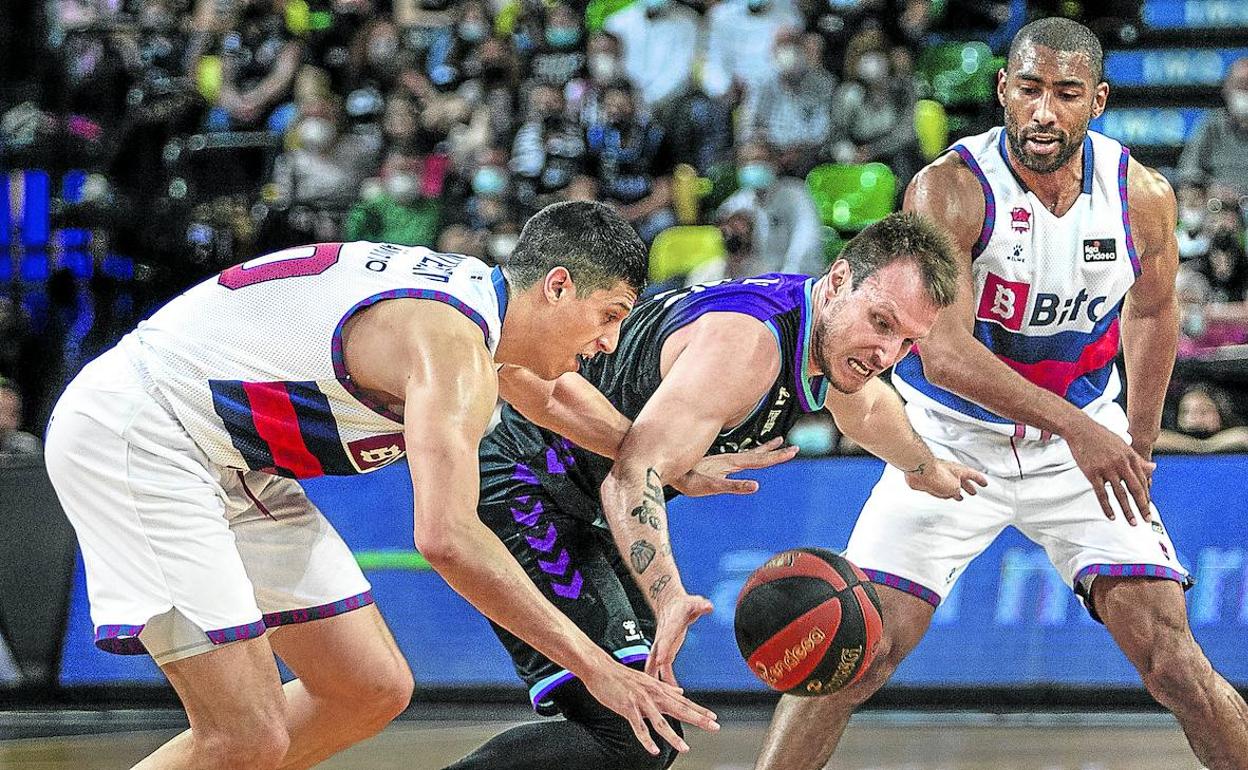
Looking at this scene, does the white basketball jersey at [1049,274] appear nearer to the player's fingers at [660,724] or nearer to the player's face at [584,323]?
the player's face at [584,323]

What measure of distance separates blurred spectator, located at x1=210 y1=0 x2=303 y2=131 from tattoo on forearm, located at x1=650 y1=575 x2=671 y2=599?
9551mm

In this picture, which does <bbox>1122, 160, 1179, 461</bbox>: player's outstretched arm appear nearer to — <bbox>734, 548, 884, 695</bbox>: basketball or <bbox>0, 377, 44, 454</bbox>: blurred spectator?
<bbox>734, 548, 884, 695</bbox>: basketball

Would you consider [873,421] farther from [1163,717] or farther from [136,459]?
[1163,717]

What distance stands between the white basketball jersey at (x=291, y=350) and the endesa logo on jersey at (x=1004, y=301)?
6.06ft

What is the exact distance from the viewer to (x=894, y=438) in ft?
15.4

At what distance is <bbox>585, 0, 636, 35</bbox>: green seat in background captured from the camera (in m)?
12.7

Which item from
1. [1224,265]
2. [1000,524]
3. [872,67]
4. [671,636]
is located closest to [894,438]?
[1000,524]

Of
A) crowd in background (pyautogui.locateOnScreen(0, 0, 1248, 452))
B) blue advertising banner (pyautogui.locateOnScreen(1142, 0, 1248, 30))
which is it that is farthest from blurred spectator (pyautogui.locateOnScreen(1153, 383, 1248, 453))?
blue advertising banner (pyautogui.locateOnScreen(1142, 0, 1248, 30))

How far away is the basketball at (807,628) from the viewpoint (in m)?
3.94

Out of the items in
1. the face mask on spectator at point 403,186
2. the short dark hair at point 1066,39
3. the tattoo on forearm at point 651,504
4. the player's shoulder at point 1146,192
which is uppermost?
the short dark hair at point 1066,39

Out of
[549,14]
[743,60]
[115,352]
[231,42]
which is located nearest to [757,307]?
[115,352]

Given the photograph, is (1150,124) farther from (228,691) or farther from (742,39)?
(228,691)

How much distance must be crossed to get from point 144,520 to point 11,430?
17.1 feet

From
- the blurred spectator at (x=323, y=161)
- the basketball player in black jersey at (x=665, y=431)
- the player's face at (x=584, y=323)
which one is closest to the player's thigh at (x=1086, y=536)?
the basketball player in black jersey at (x=665, y=431)
